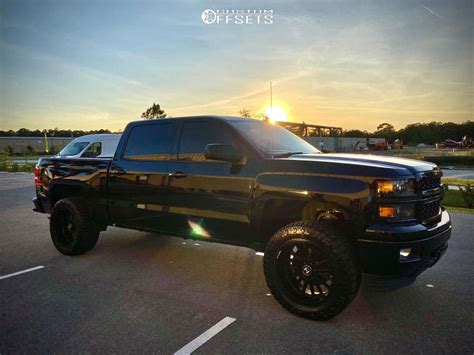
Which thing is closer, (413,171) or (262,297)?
(413,171)

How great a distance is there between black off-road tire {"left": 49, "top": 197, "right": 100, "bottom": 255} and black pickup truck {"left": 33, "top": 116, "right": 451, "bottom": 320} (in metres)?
0.02

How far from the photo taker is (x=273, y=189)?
12.1 ft

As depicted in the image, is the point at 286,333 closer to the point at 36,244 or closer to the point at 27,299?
the point at 27,299

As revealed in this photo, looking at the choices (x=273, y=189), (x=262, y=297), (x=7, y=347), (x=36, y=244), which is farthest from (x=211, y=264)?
(x=36, y=244)

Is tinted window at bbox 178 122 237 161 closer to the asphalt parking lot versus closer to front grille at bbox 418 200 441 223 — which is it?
the asphalt parking lot

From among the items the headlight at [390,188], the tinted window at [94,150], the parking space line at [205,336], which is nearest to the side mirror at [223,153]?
the headlight at [390,188]

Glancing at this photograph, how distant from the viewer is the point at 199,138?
173 inches

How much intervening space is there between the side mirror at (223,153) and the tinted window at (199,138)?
29 centimetres

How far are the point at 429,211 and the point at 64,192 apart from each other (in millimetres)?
5070

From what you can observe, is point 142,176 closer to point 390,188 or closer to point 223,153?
point 223,153

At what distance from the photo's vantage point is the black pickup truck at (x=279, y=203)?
321 centimetres

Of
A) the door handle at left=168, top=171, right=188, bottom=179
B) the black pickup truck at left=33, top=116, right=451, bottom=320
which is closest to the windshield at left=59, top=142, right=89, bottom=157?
the black pickup truck at left=33, top=116, right=451, bottom=320

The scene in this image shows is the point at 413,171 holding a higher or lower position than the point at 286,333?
higher

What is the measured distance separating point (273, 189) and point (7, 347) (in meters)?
2.64
